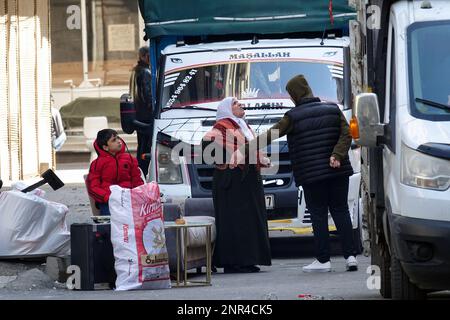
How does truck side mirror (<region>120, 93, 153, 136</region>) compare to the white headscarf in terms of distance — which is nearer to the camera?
the white headscarf

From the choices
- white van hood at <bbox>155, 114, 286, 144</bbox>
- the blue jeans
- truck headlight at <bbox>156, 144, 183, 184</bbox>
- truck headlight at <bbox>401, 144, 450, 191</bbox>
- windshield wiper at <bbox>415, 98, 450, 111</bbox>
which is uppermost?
windshield wiper at <bbox>415, 98, 450, 111</bbox>

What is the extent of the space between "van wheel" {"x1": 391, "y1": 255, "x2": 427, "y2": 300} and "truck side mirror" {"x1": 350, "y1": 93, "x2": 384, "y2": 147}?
2.55 feet

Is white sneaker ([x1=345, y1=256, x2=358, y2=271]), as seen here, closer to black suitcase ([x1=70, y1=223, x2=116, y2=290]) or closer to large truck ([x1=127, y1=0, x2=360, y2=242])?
large truck ([x1=127, y1=0, x2=360, y2=242])

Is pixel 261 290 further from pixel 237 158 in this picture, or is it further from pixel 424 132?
pixel 424 132

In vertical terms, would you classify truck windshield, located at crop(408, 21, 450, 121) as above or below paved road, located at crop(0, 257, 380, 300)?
above

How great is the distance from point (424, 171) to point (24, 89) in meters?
17.0

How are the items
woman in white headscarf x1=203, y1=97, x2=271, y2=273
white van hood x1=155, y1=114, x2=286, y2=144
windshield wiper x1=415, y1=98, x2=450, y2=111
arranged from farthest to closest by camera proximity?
1. white van hood x1=155, y1=114, x2=286, y2=144
2. woman in white headscarf x1=203, y1=97, x2=271, y2=273
3. windshield wiper x1=415, y1=98, x2=450, y2=111

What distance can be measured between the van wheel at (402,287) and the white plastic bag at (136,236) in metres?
2.84

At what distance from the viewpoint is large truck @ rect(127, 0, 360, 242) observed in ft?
48.1

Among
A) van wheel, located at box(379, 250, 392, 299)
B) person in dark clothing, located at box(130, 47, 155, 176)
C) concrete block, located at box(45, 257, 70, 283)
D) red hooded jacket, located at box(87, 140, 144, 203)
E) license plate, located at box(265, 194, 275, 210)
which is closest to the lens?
van wheel, located at box(379, 250, 392, 299)

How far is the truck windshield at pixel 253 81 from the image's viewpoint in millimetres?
15227

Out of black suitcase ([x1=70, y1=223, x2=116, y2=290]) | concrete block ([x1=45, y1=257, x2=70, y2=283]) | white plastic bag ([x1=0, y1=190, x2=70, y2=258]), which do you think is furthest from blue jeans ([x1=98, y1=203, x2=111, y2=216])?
black suitcase ([x1=70, y1=223, x2=116, y2=290])

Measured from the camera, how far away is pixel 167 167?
14938 millimetres

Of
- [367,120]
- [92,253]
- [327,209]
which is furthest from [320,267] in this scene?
[367,120]
